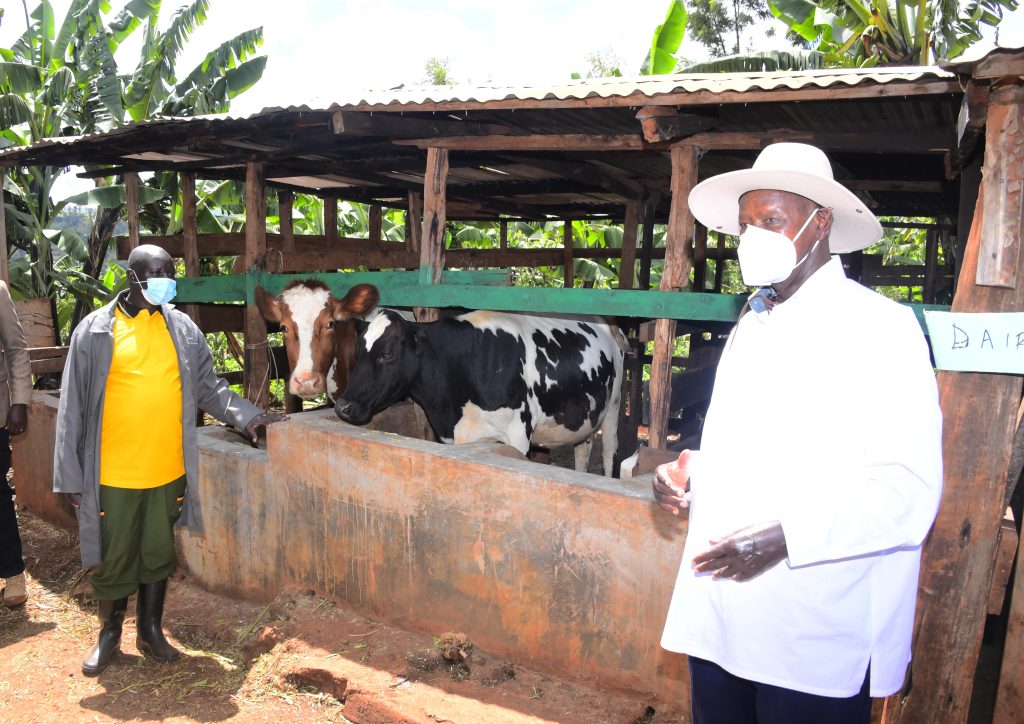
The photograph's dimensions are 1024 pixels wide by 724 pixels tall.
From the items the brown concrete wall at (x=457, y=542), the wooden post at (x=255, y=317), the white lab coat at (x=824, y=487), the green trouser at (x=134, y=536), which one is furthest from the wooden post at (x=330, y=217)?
the white lab coat at (x=824, y=487)

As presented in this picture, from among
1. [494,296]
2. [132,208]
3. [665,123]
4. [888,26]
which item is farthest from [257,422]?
[888,26]

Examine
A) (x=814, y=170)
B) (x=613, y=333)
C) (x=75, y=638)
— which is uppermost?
(x=814, y=170)

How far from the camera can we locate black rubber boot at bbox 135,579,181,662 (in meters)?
4.08

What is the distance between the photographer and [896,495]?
1630 millimetres

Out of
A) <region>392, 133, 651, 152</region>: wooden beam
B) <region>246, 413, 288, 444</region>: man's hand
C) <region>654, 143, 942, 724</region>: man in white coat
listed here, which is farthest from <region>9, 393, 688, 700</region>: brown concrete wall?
<region>392, 133, 651, 152</region>: wooden beam

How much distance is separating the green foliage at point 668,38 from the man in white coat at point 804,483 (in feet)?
30.3

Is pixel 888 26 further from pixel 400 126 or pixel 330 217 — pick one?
pixel 400 126

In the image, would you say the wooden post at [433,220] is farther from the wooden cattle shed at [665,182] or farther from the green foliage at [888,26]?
the green foliage at [888,26]

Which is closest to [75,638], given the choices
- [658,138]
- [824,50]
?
[658,138]

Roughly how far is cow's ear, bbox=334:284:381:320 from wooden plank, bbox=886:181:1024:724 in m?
3.84

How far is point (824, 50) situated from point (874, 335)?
14169 millimetres

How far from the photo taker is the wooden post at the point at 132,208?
7.09m

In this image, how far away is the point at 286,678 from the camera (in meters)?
3.89

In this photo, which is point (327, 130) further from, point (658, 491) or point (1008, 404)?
point (1008, 404)
